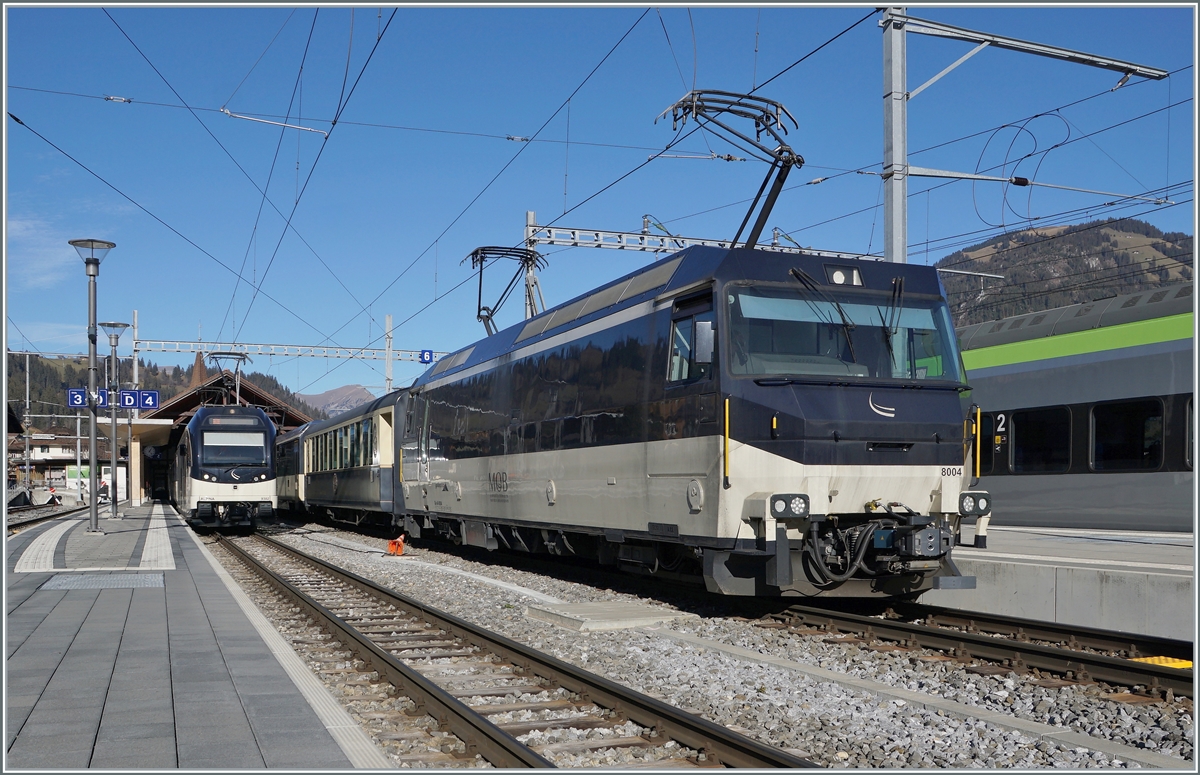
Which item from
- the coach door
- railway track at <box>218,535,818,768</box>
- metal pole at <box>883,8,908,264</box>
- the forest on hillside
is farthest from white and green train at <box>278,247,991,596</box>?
the forest on hillside

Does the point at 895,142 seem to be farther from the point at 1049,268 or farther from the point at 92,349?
the point at 1049,268

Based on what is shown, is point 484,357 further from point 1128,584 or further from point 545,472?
point 1128,584

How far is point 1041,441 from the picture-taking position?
60.4ft

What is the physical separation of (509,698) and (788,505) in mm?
3242

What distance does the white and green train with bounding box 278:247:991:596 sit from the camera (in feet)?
31.0

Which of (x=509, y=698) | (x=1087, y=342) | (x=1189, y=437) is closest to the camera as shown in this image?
(x=509, y=698)

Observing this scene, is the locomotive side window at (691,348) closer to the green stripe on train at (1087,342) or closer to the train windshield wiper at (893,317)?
the train windshield wiper at (893,317)

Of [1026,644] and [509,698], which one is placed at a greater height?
[1026,644]

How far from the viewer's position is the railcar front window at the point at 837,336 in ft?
32.0

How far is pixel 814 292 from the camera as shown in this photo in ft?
33.2

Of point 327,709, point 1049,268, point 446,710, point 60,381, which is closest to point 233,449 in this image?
point 327,709

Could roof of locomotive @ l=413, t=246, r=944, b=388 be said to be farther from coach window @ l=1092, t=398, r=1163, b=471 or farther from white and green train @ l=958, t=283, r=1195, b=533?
coach window @ l=1092, t=398, r=1163, b=471

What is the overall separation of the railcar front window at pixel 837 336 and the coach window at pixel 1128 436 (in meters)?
7.13

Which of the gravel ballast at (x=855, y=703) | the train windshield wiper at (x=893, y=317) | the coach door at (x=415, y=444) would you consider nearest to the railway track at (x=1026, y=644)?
the gravel ballast at (x=855, y=703)
